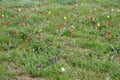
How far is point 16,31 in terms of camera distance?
5582 mm

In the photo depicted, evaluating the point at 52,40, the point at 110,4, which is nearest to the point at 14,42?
the point at 52,40

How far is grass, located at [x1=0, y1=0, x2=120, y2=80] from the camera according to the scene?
165 inches

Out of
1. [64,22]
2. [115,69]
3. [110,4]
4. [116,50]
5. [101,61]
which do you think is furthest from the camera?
[110,4]

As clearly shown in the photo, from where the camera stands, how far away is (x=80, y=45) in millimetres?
5250

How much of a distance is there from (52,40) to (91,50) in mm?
975

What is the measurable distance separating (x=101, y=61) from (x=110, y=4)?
4308mm

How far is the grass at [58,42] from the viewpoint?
419cm

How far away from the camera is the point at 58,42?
5.31 metres

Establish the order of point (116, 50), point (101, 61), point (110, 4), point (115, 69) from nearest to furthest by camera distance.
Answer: point (115, 69) < point (101, 61) < point (116, 50) < point (110, 4)

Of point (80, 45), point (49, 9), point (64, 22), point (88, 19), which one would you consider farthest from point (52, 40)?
point (49, 9)

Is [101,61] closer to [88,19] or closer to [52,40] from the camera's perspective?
[52,40]

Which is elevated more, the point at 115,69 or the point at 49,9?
the point at 49,9

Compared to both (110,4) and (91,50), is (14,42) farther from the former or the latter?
(110,4)

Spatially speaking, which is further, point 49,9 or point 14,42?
point 49,9
